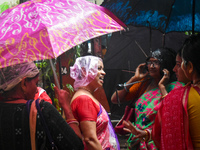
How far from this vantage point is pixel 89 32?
2.13m

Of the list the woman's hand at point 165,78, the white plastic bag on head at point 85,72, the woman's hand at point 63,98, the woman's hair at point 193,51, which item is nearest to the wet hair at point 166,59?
the woman's hand at point 165,78

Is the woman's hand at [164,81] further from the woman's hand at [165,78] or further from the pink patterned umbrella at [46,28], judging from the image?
the pink patterned umbrella at [46,28]

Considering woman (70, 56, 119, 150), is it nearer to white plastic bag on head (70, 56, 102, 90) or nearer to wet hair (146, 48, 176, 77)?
white plastic bag on head (70, 56, 102, 90)

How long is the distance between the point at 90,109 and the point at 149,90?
93cm

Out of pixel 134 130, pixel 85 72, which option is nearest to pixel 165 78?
pixel 134 130

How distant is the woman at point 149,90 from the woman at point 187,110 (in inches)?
24.6

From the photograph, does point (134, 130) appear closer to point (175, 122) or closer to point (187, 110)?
point (175, 122)

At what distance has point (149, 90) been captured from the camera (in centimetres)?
294

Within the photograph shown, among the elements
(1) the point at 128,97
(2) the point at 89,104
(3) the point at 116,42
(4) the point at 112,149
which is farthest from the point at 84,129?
(3) the point at 116,42

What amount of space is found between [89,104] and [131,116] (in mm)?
777

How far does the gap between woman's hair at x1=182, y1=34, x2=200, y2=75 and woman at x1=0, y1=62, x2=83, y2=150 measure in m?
1.03

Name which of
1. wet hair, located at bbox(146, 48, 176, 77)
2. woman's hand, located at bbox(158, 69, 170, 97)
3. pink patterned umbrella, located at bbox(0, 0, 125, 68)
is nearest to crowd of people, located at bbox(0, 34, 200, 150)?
pink patterned umbrella, located at bbox(0, 0, 125, 68)

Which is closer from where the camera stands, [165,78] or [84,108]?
[84,108]

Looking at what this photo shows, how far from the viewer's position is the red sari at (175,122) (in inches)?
70.4
